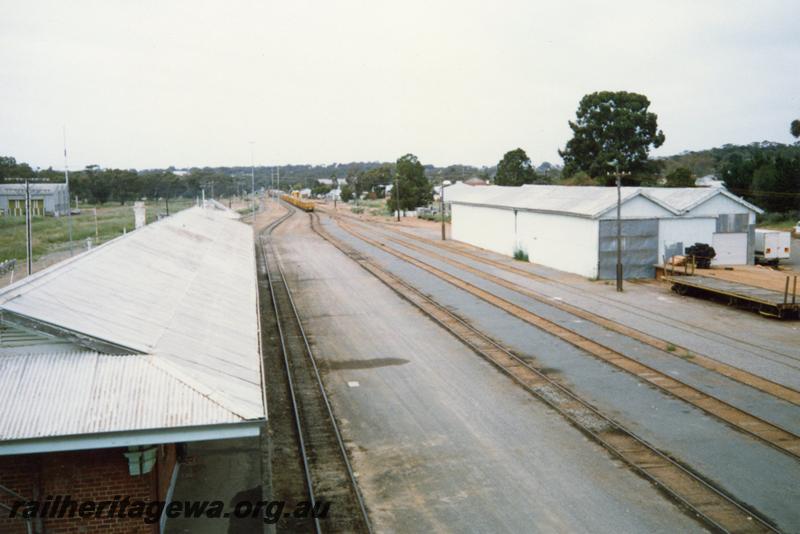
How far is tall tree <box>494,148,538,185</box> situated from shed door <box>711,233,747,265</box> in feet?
194

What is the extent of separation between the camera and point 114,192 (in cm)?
10350

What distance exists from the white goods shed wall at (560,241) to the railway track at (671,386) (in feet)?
26.8

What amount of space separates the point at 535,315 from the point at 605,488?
14.0 m

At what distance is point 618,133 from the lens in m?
77.4

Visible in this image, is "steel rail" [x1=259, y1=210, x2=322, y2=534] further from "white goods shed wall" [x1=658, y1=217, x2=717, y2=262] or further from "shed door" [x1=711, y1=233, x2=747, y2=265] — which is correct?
"shed door" [x1=711, y1=233, x2=747, y2=265]

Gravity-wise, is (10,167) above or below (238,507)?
above

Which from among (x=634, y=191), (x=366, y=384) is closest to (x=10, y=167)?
(x=634, y=191)

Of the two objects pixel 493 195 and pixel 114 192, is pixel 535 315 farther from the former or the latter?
pixel 114 192

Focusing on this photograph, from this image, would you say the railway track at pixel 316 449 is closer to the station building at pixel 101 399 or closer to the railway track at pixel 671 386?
the station building at pixel 101 399

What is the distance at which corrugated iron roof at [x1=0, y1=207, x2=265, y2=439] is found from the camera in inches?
328

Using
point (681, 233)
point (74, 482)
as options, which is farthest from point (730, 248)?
point (74, 482)

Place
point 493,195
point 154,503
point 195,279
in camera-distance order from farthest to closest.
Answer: point 493,195 < point 195,279 < point 154,503

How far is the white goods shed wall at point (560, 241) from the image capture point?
34281 mm

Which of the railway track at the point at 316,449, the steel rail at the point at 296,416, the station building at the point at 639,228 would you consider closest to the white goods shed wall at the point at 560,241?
the station building at the point at 639,228
